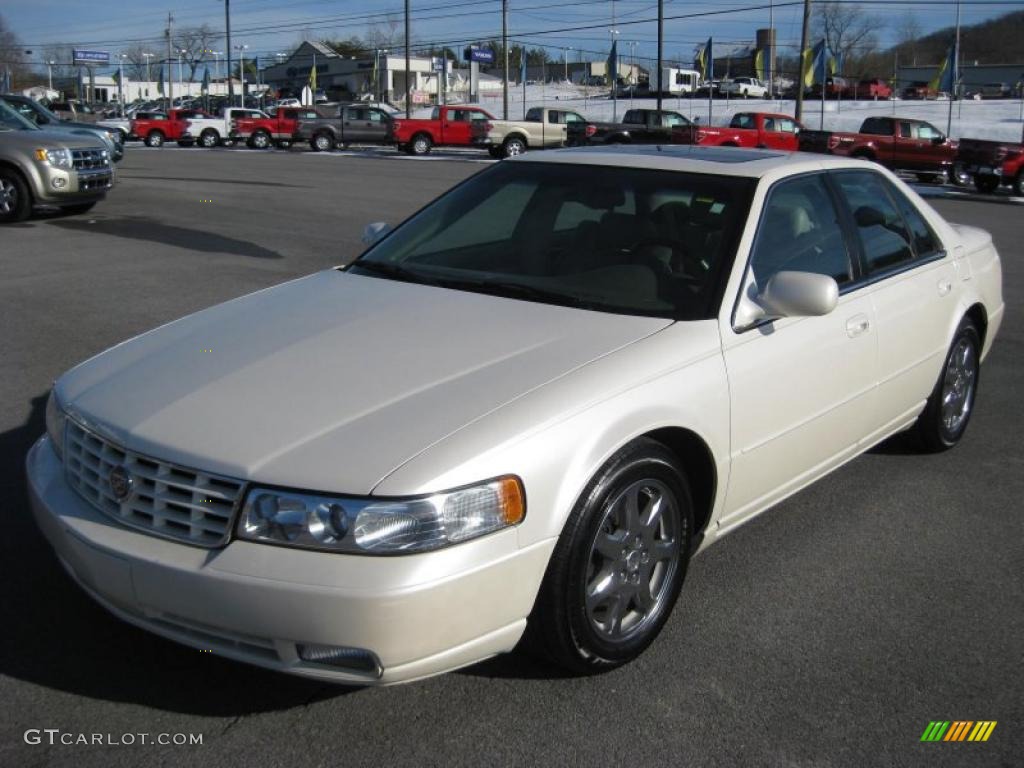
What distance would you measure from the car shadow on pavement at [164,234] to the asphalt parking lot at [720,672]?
21.3 feet

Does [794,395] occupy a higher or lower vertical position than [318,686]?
higher

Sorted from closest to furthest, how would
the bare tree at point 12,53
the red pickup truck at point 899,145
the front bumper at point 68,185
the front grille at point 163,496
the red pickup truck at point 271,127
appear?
the front grille at point 163,496
the front bumper at point 68,185
the red pickup truck at point 899,145
the red pickup truck at point 271,127
the bare tree at point 12,53

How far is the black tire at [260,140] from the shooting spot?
4312cm

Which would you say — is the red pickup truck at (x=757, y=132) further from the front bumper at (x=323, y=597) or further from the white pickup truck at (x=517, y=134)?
the front bumper at (x=323, y=597)

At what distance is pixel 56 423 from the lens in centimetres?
351

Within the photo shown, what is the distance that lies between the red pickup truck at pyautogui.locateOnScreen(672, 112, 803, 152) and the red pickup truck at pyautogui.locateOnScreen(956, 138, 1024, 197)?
6900 mm

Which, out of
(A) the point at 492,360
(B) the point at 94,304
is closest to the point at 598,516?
(A) the point at 492,360

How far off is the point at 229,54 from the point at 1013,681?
70.0 meters

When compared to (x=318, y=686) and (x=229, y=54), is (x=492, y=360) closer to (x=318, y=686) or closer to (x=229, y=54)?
(x=318, y=686)

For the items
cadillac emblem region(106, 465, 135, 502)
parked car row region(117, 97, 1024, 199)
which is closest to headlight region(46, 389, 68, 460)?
cadillac emblem region(106, 465, 135, 502)

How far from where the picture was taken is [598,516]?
3.13 m

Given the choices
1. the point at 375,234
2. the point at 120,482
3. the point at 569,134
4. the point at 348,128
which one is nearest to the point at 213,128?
the point at 348,128

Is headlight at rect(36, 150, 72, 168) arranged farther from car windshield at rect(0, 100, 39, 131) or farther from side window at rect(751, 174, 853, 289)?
side window at rect(751, 174, 853, 289)

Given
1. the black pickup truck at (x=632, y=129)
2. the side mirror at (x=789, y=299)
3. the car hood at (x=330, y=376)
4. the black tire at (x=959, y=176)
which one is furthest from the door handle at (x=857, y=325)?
the black pickup truck at (x=632, y=129)
